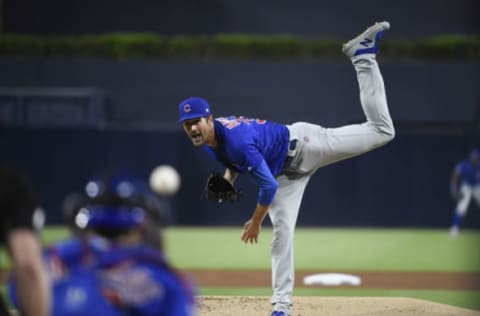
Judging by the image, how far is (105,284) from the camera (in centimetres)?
246

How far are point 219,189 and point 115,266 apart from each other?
4067 mm

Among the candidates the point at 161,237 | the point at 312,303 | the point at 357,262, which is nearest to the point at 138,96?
the point at 357,262

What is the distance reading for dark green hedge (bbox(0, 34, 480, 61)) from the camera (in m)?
17.4

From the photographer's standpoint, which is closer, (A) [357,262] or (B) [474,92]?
(A) [357,262]

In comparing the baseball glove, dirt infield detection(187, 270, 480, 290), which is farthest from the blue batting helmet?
dirt infield detection(187, 270, 480, 290)

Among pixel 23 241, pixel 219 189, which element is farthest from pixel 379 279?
pixel 23 241

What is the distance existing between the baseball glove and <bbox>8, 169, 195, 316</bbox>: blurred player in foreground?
12.9 feet

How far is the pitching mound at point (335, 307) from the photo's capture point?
662cm

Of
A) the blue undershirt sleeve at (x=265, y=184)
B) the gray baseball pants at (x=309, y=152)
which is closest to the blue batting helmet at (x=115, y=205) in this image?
the blue undershirt sleeve at (x=265, y=184)

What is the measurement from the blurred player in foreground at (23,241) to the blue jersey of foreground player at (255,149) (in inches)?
123

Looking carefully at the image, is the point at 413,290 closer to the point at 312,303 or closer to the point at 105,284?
the point at 312,303

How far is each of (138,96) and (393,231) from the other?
5283 mm

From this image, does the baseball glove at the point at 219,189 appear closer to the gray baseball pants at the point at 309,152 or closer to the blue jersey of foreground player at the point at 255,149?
the blue jersey of foreground player at the point at 255,149

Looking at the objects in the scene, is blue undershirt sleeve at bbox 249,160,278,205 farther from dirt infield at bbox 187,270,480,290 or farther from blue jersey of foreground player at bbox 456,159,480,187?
blue jersey of foreground player at bbox 456,159,480,187
